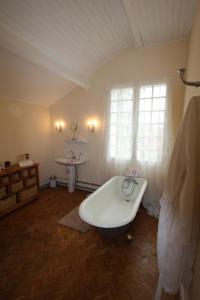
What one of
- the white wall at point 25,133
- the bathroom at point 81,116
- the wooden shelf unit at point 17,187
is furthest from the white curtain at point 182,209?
the white wall at point 25,133

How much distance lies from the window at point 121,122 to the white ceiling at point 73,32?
894 millimetres

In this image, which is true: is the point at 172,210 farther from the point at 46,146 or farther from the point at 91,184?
the point at 46,146

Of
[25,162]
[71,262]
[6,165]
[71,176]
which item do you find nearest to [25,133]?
[25,162]

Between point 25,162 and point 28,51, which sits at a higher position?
point 28,51

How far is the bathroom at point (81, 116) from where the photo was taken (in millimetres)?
1730

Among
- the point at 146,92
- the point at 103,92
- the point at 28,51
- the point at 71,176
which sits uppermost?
the point at 28,51

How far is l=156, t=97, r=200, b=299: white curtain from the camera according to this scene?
37.3 inches

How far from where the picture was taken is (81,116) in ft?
12.8

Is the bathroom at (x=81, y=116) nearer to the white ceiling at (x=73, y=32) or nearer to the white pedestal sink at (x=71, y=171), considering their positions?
the white ceiling at (x=73, y=32)

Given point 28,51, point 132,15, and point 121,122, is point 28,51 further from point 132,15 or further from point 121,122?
point 121,122

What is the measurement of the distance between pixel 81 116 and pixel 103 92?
836 mm

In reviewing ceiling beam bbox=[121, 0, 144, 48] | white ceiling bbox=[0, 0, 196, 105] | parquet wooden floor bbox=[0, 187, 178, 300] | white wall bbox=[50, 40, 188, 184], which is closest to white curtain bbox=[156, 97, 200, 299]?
parquet wooden floor bbox=[0, 187, 178, 300]

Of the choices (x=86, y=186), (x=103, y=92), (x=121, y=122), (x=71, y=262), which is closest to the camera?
(x=71, y=262)

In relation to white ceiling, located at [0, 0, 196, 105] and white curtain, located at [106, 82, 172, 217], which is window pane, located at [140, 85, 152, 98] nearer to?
white curtain, located at [106, 82, 172, 217]
